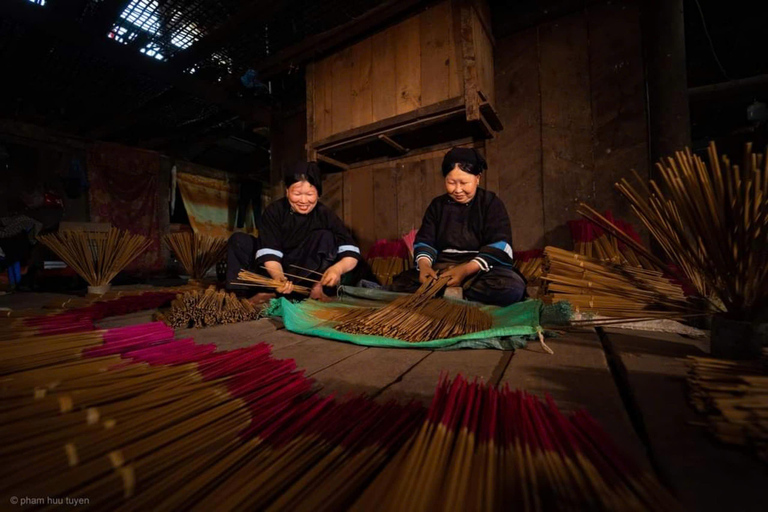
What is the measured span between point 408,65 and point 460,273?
6.76 ft

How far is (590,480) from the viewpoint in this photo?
40cm

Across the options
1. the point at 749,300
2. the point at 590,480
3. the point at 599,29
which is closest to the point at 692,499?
the point at 590,480

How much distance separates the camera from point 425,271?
1940 mm

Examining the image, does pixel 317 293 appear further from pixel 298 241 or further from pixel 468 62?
pixel 468 62

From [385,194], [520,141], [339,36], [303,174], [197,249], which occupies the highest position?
[339,36]

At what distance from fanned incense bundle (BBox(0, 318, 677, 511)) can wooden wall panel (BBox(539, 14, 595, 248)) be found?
2423mm

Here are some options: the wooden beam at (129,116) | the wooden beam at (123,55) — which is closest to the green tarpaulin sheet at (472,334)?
the wooden beam at (123,55)

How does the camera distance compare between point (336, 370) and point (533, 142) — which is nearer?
point (336, 370)

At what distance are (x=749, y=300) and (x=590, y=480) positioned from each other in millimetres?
862

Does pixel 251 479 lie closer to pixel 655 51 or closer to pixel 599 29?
pixel 655 51

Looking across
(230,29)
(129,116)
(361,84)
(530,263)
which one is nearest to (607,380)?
(530,263)

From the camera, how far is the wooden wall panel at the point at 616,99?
239cm

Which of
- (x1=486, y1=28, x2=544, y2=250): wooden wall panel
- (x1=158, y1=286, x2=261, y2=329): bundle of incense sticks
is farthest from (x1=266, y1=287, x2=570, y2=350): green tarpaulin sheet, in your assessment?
(x1=486, y1=28, x2=544, y2=250): wooden wall panel

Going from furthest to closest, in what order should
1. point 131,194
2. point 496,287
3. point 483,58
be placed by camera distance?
point 131,194
point 483,58
point 496,287
